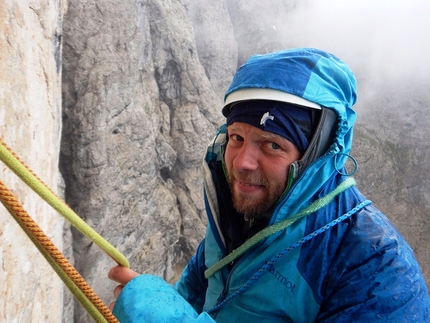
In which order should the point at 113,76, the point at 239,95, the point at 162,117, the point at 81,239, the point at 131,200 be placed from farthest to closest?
the point at 162,117, the point at 131,200, the point at 113,76, the point at 81,239, the point at 239,95

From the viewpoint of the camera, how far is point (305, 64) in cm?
126

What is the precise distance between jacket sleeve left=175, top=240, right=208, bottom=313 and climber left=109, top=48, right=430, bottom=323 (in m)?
0.28

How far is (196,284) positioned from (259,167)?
96 centimetres

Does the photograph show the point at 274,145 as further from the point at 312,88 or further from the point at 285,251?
the point at 285,251

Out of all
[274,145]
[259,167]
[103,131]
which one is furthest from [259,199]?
[103,131]

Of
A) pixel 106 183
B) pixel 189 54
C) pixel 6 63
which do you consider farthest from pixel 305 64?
pixel 189 54

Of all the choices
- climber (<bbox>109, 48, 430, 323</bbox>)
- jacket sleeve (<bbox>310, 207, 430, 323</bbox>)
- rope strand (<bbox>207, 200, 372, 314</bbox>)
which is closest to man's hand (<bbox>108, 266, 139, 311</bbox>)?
climber (<bbox>109, 48, 430, 323</bbox>)

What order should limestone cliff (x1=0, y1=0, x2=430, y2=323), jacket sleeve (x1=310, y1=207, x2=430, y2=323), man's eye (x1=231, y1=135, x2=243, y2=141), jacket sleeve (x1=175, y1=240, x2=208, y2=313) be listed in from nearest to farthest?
jacket sleeve (x1=310, y1=207, x2=430, y2=323)
man's eye (x1=231, y1=135, x2=243, y2=141)
limestone cliff (x1=0, y1=0, x2=430, y2=323)
jacket sleeve (x1=175, y1=240, x2=208, y2=313)

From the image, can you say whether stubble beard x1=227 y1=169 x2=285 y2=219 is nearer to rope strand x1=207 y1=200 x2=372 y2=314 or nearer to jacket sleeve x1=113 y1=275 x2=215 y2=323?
rope strand x1=207 y1=200 x2=372 y2=314

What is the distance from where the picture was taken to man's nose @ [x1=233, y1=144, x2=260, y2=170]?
4.25 feet

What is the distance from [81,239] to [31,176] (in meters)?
7.22

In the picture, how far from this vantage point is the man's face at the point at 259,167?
1.29 m

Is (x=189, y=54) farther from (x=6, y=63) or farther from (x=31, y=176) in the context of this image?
(x=31, y=176)

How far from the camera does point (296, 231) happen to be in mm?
1198
